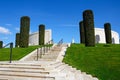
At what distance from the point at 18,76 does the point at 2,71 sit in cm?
111

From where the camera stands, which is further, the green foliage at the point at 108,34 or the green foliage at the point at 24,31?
the green foliage at the point at 108,34

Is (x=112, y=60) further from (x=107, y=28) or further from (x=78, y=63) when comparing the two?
(x=107, y=28)

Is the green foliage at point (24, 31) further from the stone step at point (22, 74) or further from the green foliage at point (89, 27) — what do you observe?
the stone step at point (22, 74)

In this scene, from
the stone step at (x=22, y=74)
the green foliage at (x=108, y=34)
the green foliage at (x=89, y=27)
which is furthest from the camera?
the green foliage at (x=108, y=34)

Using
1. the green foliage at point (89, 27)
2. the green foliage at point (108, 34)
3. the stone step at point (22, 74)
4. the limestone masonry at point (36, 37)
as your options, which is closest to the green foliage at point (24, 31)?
the green foliage at point (89, 27)

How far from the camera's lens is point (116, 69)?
11508mm

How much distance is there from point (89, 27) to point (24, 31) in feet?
27.5

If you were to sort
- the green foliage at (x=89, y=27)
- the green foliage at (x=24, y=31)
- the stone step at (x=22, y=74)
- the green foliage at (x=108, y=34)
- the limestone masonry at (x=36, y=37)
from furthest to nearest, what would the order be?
the limestone masonry at (x=36, y=37) < the green foliage at (x=108, y=34) < the green foliage at (x=24, y=31) < the green foliage at (x=89, y=27) < the stone step at (x=22, y=74)

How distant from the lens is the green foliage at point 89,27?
21672 mm

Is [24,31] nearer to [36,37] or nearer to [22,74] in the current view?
[22,74]

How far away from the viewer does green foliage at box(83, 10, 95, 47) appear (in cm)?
2167

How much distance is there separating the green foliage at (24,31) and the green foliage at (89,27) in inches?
299

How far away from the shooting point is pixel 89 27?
22.2m

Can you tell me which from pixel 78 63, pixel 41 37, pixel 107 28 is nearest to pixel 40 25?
pixel 41 37
